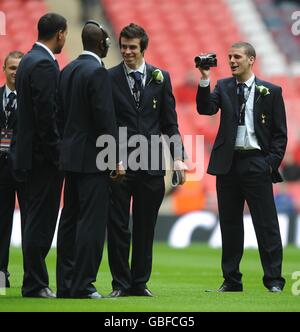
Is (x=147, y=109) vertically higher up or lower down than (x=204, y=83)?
lower down

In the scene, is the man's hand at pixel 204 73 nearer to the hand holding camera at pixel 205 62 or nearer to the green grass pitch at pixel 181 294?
the hand holding camera at pixel 205 62

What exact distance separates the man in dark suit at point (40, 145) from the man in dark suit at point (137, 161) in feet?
1.79

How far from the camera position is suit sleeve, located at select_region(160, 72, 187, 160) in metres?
8.82

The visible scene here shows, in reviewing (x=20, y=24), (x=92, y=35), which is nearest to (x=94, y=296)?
(x=92, y=35)

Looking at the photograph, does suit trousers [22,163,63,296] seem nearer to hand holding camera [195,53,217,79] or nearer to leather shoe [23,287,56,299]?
leather shoe [23,287,56,299]

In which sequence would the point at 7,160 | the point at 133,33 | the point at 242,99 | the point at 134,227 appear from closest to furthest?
the point at 133,33
the point at 134,227
the point at 242,99
the point at 7,160

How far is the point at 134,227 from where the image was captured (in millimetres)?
8852

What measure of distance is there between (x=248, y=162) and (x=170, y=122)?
2.80 ft

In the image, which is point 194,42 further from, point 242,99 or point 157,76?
point 157,76

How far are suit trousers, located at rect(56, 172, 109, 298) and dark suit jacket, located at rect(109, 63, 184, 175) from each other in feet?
2.02

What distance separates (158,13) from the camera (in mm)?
23453

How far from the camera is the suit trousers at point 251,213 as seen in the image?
30.4 ft

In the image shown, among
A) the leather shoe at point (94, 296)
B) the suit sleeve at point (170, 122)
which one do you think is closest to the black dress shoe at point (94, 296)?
the leather shoe at point (94, 296)
